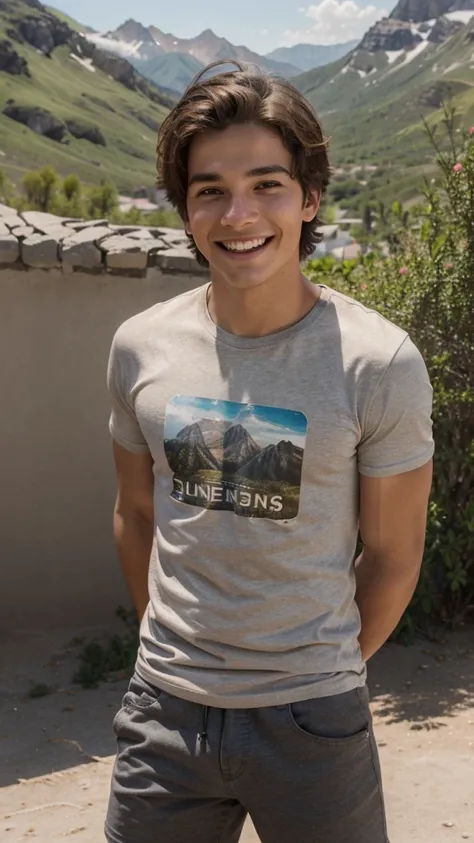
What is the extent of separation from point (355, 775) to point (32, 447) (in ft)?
11.9

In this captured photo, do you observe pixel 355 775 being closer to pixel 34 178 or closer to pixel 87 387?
pixel 87 387

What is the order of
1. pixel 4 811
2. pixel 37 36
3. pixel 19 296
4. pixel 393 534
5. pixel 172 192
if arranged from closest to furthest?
1. pixel 393 534
2. pixel 172 192
3. pixel 4 811
4. pixel 19 296
5. pixel 37 36

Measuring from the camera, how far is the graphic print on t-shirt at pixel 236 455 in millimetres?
1445

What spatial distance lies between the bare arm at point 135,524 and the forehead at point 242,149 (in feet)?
1.82

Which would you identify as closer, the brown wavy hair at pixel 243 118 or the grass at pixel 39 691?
the brown wavy hair at pixel 243 118

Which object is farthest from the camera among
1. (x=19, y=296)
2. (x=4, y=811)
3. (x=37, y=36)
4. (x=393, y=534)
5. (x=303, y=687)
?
(x=37, y=36)

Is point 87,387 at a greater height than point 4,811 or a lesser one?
greater

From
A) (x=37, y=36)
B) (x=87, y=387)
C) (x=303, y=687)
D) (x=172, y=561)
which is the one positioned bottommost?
(x=87, y=387)

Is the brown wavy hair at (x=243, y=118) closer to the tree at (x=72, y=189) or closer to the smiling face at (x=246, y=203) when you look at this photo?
the smiling face at (x=246, y=203)

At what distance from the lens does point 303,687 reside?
1.42m

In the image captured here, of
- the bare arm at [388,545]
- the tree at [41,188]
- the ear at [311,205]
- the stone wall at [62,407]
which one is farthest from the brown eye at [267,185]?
the tree at [41,188]

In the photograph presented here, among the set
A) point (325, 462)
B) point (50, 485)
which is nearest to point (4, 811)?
point (50, 485)

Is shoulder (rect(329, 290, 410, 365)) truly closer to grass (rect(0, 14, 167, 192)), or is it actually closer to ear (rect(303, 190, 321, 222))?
ear (rect(303, 190, 321, 222))

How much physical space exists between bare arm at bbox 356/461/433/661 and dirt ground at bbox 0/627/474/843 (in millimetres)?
1641
